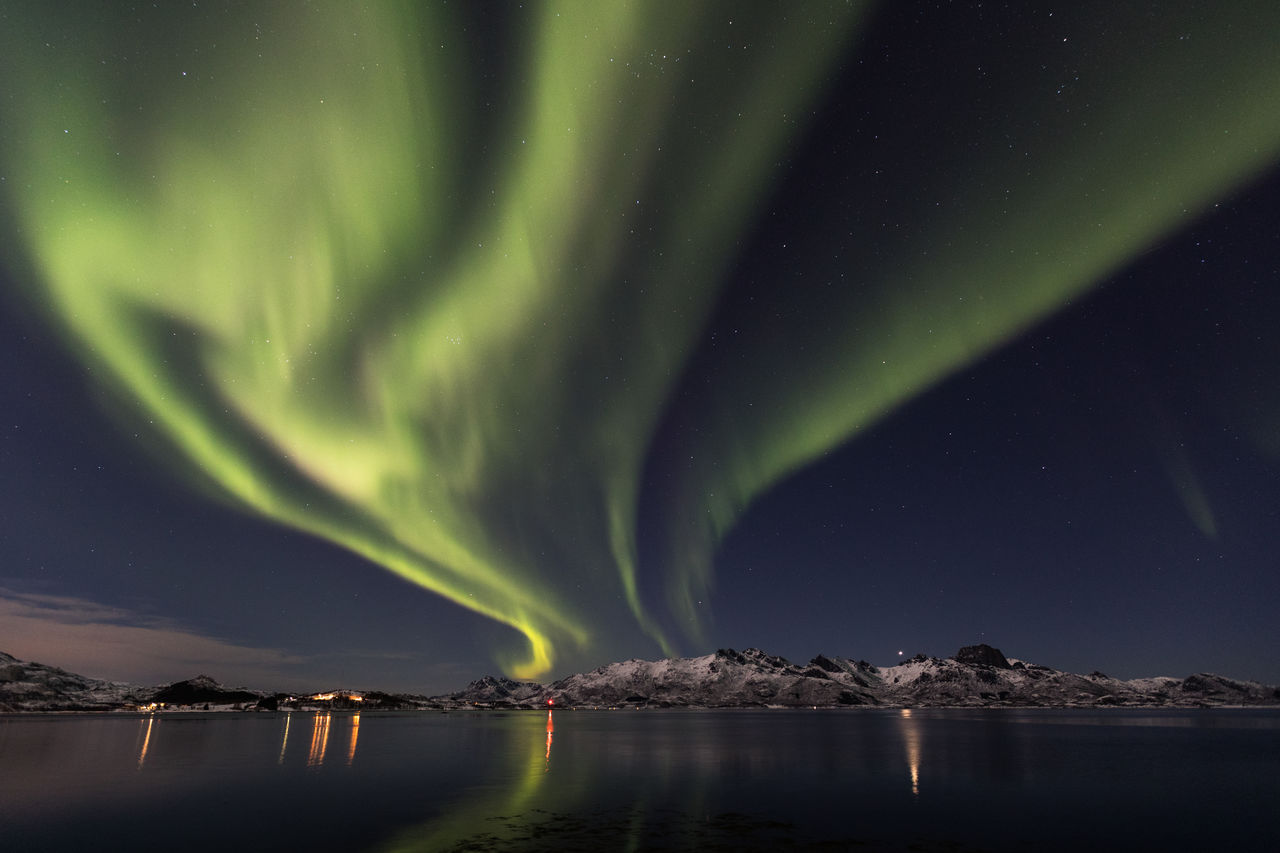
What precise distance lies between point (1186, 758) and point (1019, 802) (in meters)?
76.5

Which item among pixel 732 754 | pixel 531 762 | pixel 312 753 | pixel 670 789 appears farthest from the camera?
pixel 312 753

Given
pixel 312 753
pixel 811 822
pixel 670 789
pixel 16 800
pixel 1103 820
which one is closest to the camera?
pixel 811 822

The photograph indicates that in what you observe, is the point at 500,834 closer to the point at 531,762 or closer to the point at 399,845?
the point at 399,845

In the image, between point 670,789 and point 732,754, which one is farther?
point 732,754

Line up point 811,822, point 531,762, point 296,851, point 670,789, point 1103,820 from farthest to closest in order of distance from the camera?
point 531,762, point 670,789, point 1103,820, point 811,822, point 296,851

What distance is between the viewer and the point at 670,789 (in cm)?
5738

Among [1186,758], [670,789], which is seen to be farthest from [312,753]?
[1186,758]

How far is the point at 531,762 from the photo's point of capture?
287 ft

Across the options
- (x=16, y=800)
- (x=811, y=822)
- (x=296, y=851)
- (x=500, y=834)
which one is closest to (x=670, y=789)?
(x=811, y=822)

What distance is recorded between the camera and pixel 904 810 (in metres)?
47.8

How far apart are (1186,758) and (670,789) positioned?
9617 cm

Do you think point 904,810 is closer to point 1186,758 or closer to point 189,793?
point 189,793

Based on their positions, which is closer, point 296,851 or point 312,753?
point 296,851

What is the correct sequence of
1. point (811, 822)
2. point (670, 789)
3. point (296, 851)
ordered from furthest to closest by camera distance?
point (670, 789), point (811, 822), point (296, 851)
